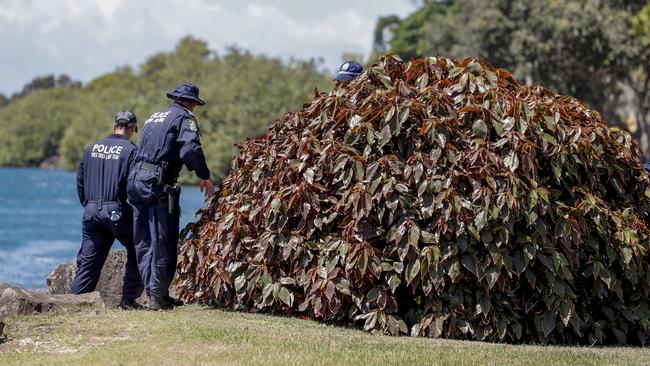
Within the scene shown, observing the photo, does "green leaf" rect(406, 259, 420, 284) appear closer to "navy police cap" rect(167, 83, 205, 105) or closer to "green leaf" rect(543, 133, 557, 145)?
"green leaf" rect(543, 133, 557, 145)

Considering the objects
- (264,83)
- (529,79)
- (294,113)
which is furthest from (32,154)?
(294,113)

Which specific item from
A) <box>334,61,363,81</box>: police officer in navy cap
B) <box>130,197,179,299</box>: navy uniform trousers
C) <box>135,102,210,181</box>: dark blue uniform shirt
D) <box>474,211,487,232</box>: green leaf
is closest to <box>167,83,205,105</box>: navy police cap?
<box>135,102,210,181</box>: dark blue uniform shirt

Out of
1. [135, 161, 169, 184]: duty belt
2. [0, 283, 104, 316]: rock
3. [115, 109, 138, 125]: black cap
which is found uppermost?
[115, 109, 138, 125]: black cap

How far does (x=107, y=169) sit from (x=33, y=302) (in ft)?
5.61

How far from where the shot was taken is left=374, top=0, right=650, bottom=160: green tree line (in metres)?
45.8

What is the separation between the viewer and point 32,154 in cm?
12162

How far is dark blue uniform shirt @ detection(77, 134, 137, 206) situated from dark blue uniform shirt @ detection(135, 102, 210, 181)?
0.74ft

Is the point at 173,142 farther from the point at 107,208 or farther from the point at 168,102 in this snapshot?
the point at 168,102

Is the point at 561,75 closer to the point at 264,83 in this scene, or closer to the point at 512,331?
the point at 264,83

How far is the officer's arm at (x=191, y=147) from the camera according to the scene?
10234 millimetres

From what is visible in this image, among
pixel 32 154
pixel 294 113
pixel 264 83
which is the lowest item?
pixel 32 154

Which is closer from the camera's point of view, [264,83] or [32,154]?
[264,83]

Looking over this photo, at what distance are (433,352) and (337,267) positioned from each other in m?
1.62

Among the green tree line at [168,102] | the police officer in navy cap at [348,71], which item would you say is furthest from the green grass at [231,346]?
the green tree line at [168,102]
